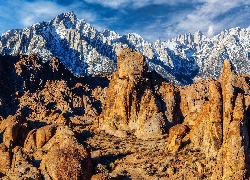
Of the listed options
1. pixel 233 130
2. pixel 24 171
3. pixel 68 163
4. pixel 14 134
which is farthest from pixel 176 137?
pixel 14 134

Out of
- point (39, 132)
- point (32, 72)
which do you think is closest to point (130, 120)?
point (39, 132)

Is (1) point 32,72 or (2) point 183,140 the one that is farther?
(1) point 32,72

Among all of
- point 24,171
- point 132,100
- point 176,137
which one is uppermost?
point 132,100

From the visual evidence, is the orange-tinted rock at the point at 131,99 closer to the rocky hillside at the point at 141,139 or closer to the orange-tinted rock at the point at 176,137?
the rocky hillside at the point at 141,139

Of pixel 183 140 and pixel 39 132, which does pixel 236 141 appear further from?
pixel 39 132

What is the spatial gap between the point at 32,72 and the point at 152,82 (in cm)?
7494

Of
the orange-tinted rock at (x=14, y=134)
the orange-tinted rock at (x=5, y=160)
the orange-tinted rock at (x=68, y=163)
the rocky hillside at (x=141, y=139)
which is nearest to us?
the orange-tinted rock at (x=68, y=163)

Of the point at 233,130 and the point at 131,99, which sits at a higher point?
the point at 131,99

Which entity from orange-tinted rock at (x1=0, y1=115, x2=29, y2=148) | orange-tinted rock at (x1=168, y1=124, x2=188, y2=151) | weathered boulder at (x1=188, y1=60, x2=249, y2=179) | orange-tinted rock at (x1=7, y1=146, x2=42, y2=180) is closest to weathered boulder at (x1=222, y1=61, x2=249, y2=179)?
Answer: weathered boulder at (x1=188, y1=60, x2=249, y2=179)

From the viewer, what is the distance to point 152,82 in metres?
32.8

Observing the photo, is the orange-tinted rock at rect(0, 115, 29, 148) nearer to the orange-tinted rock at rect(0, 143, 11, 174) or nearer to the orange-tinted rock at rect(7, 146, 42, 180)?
the orange-tinted rock at rect(0, 143, 11, 174)

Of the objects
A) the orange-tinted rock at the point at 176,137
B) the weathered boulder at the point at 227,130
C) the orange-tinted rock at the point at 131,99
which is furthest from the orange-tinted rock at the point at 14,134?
the weathered boulder at the point at 227,130

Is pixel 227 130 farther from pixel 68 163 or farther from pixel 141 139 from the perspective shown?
pixel 141 139

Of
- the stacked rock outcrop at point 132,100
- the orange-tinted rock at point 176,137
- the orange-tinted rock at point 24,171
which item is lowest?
the orange-tinted rock at point 24,171
